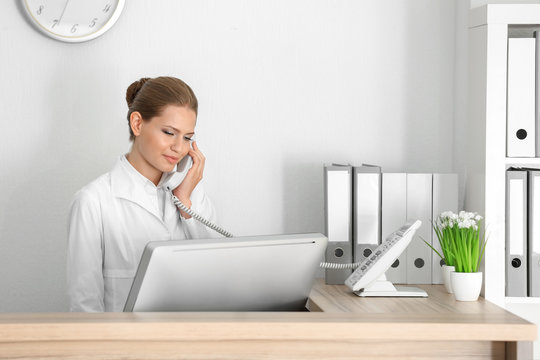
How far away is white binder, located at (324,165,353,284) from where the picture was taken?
2.25m

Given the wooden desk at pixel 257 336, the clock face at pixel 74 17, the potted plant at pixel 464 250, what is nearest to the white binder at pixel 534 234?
the potted plant at pixel 464 250

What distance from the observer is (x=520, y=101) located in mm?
2100

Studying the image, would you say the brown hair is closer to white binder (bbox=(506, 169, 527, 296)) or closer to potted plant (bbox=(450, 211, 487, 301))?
potted plant (bbox=(450, 211, 487, 301))

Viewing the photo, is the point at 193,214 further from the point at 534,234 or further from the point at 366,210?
the point at 534,234

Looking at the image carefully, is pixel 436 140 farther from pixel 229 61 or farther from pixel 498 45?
pixel 229 61

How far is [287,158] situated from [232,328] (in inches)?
49.6

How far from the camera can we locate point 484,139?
2.11 m

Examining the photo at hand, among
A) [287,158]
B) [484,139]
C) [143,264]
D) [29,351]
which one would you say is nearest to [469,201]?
[484,139]

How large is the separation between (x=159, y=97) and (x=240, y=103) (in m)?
0.48

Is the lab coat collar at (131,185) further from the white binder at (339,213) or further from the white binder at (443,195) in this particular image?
the white binder at (443,195)

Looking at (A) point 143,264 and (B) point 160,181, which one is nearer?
(A) point 143,264

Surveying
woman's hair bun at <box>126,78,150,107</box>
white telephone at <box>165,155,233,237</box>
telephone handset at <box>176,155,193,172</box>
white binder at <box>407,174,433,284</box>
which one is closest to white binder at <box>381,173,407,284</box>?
white binder at <box>407,174,433,284</box>

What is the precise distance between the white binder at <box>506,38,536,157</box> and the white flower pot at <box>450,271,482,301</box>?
1.41ft

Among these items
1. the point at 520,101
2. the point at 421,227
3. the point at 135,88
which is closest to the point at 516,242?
the point at 421,227
